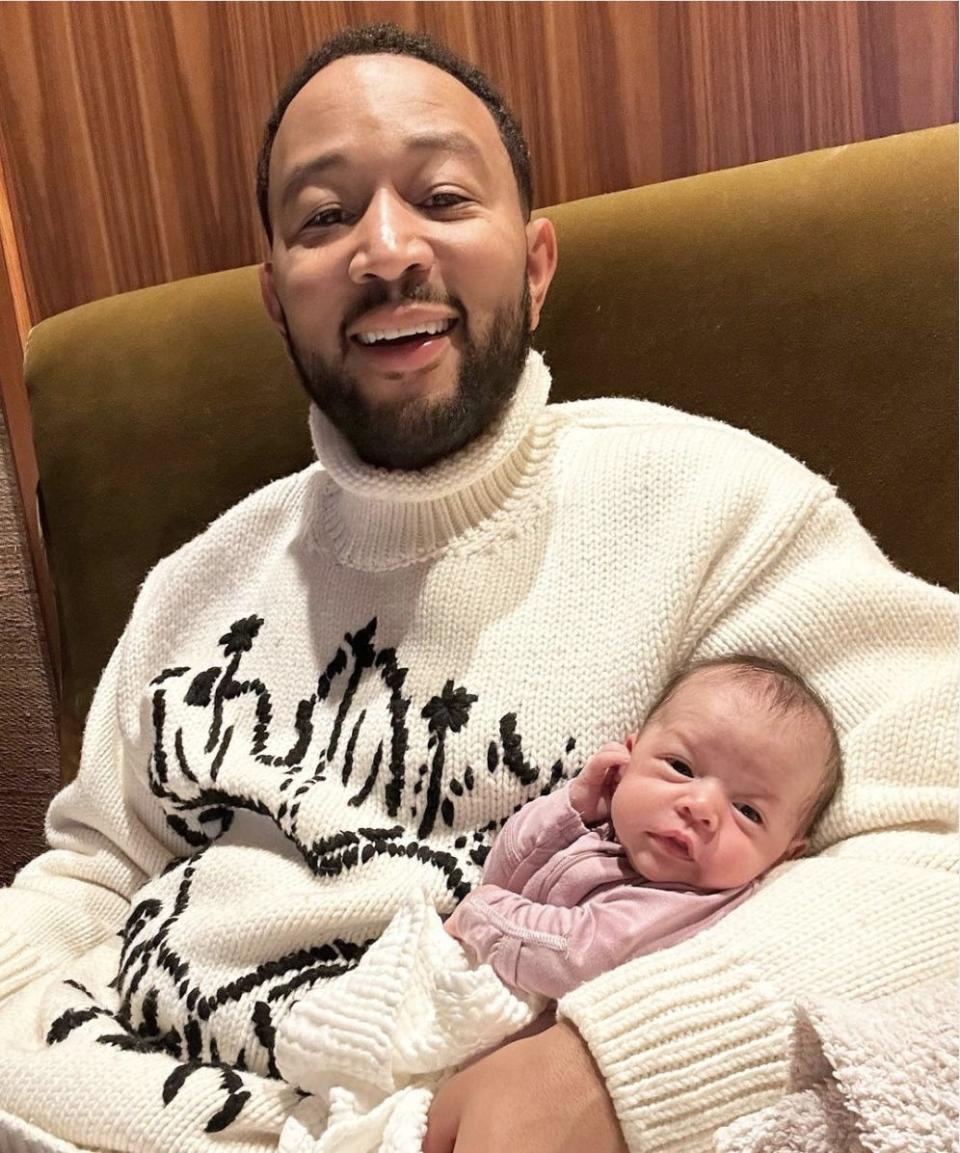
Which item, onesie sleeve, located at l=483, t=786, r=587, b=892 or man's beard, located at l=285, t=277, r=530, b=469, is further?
man's beard, located at l=285, t=277, r=530, b=469

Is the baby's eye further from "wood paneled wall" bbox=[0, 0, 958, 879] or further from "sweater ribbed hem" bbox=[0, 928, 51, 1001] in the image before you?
"wood paneled wall" bbox=[0, 0, 958, 879]

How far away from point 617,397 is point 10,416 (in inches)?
42.3

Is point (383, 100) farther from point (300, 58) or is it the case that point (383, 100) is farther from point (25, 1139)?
point (25, 1139)

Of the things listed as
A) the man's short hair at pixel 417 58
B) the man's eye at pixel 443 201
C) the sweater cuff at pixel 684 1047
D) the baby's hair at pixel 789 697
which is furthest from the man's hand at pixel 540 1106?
the man's short hair at pixel 417 58

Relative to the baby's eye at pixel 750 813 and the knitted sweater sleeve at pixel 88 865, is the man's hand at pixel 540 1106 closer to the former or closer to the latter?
the baby's eye at pixel 750 813

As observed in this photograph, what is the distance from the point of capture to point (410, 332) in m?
1.00

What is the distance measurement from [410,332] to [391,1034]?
64 centimetres

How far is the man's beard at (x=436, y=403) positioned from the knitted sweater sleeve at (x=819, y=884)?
0.30m

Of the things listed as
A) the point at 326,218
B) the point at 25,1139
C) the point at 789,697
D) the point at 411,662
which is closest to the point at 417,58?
the point at 326,218

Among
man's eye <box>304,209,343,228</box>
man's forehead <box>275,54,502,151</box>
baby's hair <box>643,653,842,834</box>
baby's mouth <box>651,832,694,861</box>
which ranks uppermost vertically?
man's forehead <box>275,54,502,151</box>

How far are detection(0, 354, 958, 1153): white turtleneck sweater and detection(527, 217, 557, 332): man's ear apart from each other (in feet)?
0.44

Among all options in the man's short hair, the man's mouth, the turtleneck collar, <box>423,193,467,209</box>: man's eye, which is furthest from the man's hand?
the man's short hair

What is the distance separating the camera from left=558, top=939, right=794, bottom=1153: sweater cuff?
0.65m

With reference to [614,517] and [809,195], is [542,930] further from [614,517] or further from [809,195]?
[809,195]
